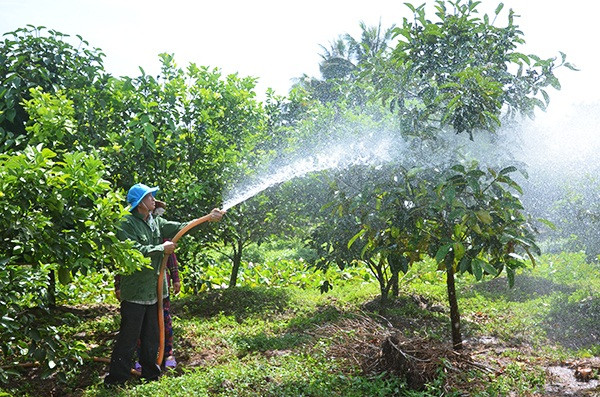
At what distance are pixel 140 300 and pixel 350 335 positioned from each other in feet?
5.82

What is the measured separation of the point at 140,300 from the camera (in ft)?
15.0

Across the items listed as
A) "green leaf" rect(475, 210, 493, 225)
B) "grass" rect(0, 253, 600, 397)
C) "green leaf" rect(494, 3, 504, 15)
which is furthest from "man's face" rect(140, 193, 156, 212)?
"green leaf" rect(494, 3, 504, 15)

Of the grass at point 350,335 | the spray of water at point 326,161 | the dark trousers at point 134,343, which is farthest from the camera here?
the spray of water at point 326,161

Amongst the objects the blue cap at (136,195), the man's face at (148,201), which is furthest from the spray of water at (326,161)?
the blue cap at (136,195)

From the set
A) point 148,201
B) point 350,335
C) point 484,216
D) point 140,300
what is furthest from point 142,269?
point 484,216

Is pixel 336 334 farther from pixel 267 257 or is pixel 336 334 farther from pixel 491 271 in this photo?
pixel 267 257

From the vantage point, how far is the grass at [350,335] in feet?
14.2

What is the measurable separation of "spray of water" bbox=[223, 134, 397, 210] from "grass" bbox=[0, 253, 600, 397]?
1.49 metres

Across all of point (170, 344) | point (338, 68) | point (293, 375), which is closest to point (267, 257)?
point (170, 344)

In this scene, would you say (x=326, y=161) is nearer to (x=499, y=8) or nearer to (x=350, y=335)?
(x=350, y=335)

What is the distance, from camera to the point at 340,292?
8641 millimetres

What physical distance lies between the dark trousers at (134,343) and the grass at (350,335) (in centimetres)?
16

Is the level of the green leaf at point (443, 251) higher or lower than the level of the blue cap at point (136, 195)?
lower

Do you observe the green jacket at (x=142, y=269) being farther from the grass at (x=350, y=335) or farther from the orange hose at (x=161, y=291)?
the grass at (x=350, y=335)
